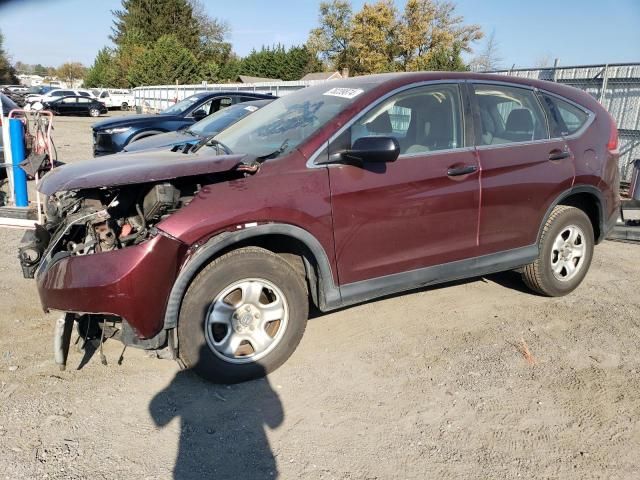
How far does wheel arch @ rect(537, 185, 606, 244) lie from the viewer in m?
4.33

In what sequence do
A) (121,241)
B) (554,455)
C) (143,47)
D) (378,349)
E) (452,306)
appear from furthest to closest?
(143,47), (452,306), (378,349), (121,241), (554,455)

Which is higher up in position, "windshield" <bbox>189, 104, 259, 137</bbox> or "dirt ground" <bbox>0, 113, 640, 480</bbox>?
"windshield" <bbox>189, 104, 259, 137</bbox>

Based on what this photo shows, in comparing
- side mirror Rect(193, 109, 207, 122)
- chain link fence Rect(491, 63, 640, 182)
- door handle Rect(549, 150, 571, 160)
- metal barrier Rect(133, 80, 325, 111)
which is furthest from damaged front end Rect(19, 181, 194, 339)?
metal barrier Rect(133, 80, 325, 111)

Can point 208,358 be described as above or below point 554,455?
above

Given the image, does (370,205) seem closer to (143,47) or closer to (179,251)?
(179,251)

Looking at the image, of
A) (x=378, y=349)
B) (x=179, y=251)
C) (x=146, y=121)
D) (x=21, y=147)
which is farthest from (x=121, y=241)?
(x=146, y=121)

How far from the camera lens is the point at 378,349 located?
3.74 meters

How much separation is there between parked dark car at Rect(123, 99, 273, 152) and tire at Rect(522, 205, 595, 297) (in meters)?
3.47

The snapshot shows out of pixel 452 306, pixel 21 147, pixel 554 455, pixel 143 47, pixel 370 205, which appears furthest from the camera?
pixel 143 47

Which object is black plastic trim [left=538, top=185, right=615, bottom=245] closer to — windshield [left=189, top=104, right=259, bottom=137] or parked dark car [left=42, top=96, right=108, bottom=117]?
windshield [left=189, top=104, right=259, bottom=137]

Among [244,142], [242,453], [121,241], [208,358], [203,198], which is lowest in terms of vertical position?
[242,453]

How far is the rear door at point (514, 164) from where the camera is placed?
13.0 feet

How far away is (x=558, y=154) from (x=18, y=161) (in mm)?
7303

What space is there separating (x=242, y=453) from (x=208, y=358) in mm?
647
